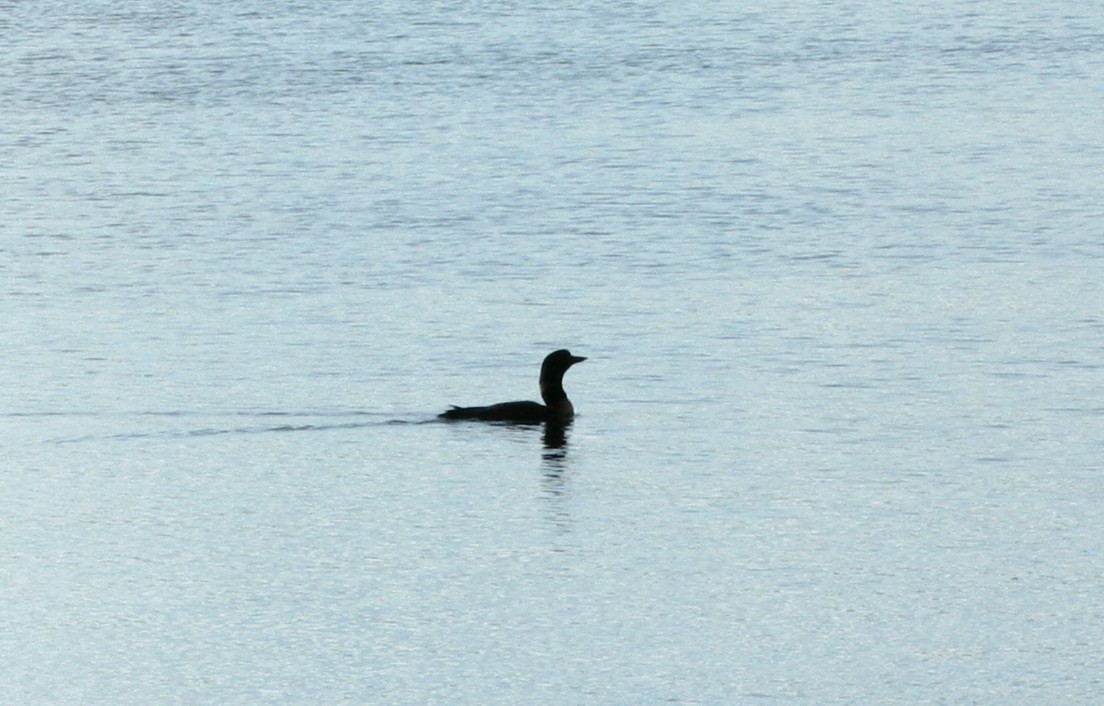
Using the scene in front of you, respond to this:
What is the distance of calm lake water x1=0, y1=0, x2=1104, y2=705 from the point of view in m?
13.1

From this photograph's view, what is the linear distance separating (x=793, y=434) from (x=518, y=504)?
2.68 metres

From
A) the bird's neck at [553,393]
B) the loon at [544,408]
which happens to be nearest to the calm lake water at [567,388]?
the loon at [544,408]

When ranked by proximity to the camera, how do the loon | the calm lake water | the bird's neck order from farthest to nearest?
the bird's neck → the loon → the calm lake water

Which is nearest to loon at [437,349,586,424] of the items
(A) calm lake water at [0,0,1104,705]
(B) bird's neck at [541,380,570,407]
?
(B) bird's neck at [541,380,570,407]

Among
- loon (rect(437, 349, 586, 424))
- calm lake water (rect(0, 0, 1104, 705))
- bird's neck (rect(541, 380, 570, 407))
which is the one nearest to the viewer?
calm lake water (rect(0, 0, 1104, 705))

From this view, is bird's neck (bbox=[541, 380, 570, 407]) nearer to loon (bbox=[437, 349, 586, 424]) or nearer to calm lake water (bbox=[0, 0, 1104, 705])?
loon (bbox=[437, 349, 586, 424])

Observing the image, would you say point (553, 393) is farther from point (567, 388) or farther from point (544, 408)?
point (567, 388)

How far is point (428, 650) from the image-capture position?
1296 cm

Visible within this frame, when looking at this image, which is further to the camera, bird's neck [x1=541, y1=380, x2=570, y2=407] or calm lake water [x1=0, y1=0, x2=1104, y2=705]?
bird's neck [x1=541, y1=380, x2=570, y2=407]

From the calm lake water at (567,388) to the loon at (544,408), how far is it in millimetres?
189

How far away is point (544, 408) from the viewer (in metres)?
19.1

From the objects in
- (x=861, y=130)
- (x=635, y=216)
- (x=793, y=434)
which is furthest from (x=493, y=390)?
(x=861, y=130)

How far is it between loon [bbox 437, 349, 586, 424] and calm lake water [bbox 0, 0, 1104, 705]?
19 cm

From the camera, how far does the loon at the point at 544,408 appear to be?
18703 millimetres
